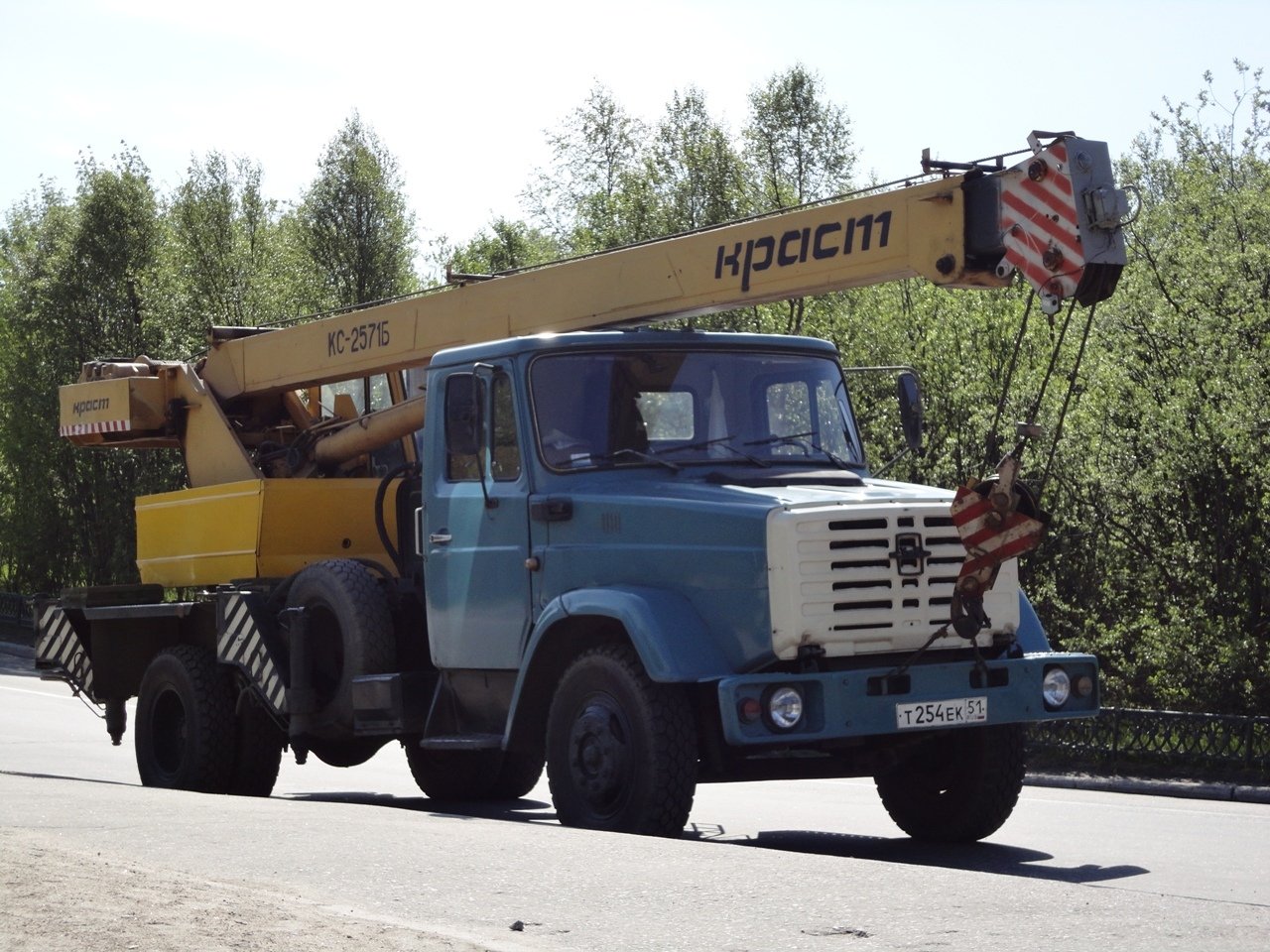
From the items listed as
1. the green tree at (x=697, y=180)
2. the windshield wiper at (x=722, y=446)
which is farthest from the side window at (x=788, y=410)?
the green tree at (x=697, y=180)

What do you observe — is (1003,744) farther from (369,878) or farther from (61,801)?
(61,801)

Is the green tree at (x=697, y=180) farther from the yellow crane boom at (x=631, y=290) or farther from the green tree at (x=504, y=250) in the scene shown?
the yellow crane boom at (x=631, y=290)

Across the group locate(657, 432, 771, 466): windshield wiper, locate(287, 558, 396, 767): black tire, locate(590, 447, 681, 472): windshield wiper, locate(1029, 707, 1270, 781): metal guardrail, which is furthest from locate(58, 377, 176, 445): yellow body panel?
locate(1029, 707, 1270, 781): metal guardrail

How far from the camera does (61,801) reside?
10.5m

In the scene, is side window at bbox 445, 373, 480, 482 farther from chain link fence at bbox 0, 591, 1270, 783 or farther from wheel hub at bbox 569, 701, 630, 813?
chain link fence at bbox 0, 591, 1270, 783

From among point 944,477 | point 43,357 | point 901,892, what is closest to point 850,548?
point 901,892

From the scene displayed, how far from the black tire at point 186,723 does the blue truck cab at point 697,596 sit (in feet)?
8.89

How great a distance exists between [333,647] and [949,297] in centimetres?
1565

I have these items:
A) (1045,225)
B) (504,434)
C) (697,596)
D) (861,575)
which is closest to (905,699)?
(861,575)

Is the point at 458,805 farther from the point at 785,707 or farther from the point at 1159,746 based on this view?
the point at 1159,746

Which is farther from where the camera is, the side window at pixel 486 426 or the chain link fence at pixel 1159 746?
the chain link fence at pixel 1159 746

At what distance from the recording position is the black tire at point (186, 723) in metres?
13.6

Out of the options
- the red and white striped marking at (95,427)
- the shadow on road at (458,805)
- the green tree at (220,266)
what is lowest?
the shadow on road at (458,805)

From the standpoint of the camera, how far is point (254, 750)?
13688 mm
